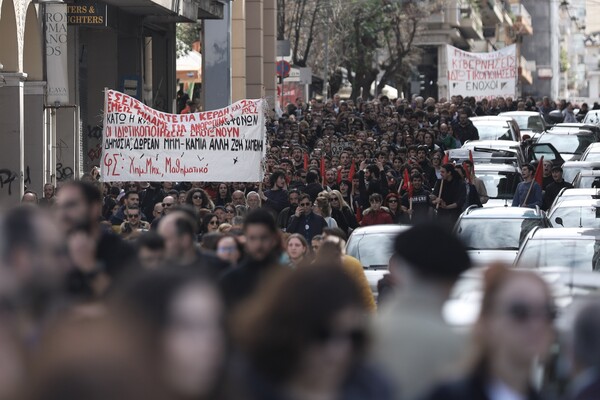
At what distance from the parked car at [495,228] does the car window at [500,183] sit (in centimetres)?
678

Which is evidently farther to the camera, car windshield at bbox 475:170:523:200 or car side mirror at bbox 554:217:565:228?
car windshield at bbox 475:170:523:200

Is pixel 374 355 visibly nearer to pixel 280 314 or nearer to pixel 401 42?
pixel 280 314

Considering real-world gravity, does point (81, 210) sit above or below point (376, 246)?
above

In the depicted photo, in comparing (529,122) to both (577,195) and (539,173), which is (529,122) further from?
(577,195)

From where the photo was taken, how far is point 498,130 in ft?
112

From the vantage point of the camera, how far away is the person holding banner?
22.5 meters

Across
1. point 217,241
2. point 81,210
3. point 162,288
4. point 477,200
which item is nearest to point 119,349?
point 162,288

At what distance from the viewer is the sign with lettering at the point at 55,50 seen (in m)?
22.7

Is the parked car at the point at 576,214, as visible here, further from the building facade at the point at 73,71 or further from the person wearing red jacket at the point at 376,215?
the building facade at the point at 73,71

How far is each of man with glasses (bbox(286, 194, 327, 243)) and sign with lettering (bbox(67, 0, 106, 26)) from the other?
30.9 feet

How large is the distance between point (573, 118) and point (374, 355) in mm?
37893

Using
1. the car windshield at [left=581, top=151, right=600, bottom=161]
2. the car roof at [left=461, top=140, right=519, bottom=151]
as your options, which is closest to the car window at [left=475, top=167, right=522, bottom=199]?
the car roof at [left=461, top=140, right=519, bottom=151]

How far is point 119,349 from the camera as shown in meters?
3.05

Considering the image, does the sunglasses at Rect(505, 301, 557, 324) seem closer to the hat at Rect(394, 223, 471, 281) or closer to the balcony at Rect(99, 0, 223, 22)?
the hat at Rect(394, 223, 471, 281)
